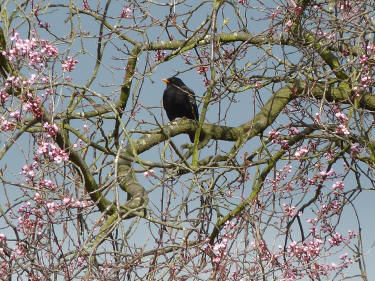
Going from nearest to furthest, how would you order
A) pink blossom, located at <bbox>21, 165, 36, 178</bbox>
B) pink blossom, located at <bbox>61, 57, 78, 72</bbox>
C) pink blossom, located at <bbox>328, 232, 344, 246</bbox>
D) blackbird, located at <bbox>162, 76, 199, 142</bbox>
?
pink blossom, located at <bbox>21, 165, 36, 178</bbox> < pink blossom, located at <bbox>61, 57, 78, 72</bbox> < pink blossom, located at <bbox>328, 232, 344, 246</bbox> < blackbird, located at <bbox>162, 76, 199, 142</bbox>

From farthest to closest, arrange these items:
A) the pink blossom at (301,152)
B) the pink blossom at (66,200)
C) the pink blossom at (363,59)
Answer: the pink blossom at (301,152) < the pink blossom at (363,59) < the pink blossom at (66,200)

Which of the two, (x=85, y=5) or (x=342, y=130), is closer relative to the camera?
(x=342, y=130)

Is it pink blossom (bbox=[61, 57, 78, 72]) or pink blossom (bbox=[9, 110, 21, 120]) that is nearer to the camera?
pink blossom (bbox=[9, 110, 21, 120])

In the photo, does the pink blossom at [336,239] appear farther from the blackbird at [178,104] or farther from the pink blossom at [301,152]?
the blackbird at [178,104]

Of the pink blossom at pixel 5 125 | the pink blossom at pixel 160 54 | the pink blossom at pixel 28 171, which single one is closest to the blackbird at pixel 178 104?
the pink blossom at pixel 160 54

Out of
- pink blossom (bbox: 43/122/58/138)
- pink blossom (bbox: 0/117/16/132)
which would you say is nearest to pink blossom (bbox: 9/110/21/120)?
pink blossom (bbox: 0/117/16/132)

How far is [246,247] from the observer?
467cm

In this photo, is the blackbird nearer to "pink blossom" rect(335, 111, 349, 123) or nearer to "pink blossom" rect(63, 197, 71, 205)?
"pink blossom" rect(335, 111, 349, 123)

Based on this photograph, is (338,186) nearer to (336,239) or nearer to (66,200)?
(336,239)

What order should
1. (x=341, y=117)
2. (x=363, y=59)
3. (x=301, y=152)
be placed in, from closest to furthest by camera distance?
1. (x=363, y=59)
2. (x=341, y=117)
3. (x=301, y=152)

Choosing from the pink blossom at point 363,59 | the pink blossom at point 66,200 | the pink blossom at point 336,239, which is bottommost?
the pink blossom at point 66,200

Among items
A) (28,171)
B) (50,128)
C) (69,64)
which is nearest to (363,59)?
(69,64)

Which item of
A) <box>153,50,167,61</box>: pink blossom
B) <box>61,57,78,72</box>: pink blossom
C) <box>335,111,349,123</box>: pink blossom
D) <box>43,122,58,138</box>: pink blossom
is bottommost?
<box>43,122,58,138</box>: pink blossom

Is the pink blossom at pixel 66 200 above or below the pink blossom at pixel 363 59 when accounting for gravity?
below
